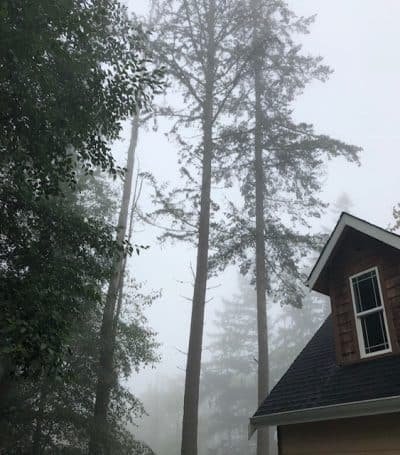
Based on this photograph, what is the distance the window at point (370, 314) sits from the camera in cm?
806

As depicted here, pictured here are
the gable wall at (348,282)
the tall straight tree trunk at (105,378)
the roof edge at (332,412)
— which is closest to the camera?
the roof edge at (332,412)

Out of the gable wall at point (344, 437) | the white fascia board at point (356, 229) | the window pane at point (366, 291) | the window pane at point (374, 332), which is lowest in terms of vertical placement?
the gable wall at point (344, 437)

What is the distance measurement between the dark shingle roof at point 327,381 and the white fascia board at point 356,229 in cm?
165

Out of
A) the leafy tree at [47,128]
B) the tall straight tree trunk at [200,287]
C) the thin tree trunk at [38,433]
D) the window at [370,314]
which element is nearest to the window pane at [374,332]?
the window at [370,314]

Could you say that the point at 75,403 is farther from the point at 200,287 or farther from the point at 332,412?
the point at 332,412

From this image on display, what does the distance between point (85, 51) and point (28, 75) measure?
1.20 meters

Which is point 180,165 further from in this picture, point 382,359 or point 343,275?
point 382,359

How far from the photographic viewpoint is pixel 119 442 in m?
11.5

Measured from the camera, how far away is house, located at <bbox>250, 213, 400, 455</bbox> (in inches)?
280

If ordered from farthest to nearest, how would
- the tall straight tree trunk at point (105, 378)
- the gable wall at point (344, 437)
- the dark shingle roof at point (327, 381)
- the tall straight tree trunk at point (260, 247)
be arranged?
the tall straight tree trunk at point (260, 247) < the tall straight tree trunk at point (105, 378) < the dark shingle roof at point (327, 381) < the gable wall at point (344, 437)

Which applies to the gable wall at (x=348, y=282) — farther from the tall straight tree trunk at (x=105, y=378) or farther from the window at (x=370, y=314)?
the tall straight tree trunk at (x=105, y=378)

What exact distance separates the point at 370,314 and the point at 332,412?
6.41 feet

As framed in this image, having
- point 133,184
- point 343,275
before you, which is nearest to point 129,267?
point 133,184

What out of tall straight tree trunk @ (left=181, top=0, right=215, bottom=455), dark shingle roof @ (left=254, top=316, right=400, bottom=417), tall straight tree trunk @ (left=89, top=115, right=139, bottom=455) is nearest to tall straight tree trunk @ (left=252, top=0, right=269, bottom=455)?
tall straight tree trunk @ (left=181, top=0, right=215, bottom=455)
